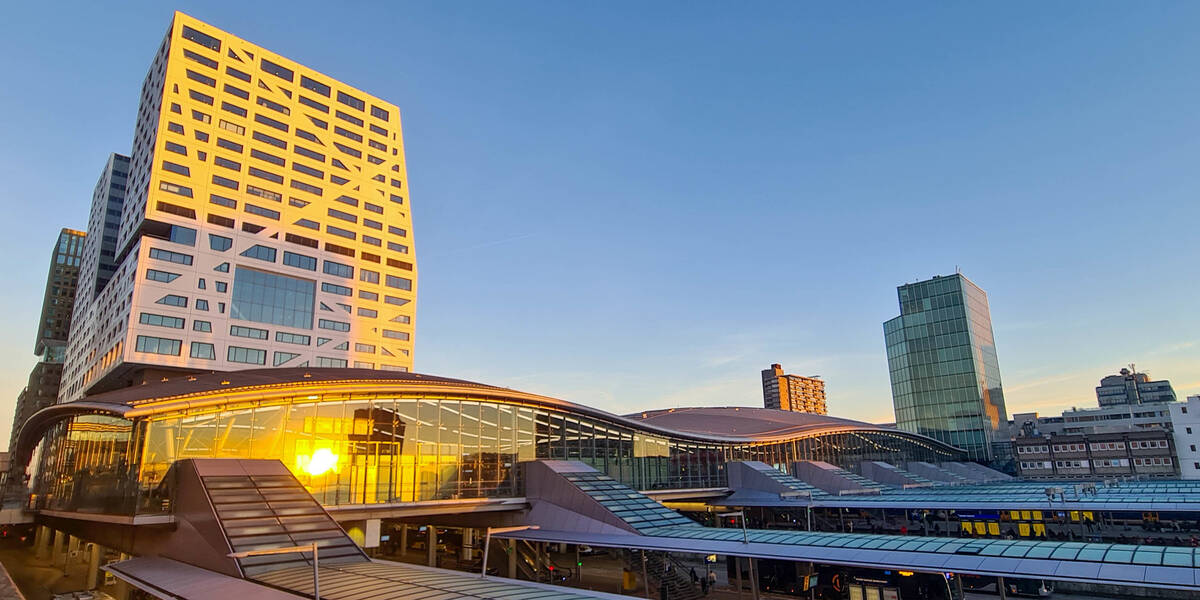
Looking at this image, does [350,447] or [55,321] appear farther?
[55,321]

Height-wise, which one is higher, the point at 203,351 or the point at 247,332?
the point at 247,332

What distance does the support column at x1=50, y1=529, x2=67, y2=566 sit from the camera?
227ft

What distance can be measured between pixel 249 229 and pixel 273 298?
10.2m

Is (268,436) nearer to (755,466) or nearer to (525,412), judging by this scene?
(525,412)

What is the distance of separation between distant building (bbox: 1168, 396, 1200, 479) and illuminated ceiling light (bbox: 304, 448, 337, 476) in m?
123

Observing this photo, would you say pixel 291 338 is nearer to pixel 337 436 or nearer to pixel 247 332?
pixel 247 332

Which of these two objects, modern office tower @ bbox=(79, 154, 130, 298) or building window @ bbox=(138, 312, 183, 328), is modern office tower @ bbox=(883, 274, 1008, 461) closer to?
building window @ bbox=(138, 312, 183, 328)

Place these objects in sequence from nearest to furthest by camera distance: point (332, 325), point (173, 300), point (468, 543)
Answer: point (468, 543) < point (173, 300) < point (332, 325)

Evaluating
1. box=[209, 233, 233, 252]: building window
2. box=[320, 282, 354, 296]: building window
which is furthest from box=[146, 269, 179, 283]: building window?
box=[320, 282, 354, 296]: building window

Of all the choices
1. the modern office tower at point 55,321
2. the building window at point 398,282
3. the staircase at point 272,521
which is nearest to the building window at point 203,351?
the building window at point 398,282

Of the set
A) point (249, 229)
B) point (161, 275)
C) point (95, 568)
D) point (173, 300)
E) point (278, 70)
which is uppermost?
point (278, 70)

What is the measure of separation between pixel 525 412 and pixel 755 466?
2974 cm

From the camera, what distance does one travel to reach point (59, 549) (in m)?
74.4

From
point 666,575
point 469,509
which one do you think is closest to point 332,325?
point 469,509
